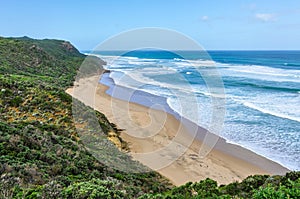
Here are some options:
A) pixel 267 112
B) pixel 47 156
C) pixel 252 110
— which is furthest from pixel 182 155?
pixel 252 110

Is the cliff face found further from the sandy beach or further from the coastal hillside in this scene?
the sandy beach

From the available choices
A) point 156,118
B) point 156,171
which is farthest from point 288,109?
point 156,171

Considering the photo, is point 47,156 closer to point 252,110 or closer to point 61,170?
point 61,170

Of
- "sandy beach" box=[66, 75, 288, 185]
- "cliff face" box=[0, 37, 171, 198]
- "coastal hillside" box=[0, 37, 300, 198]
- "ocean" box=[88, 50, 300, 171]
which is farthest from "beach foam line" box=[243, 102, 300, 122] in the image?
"cliff face" box=[0, 37, 171, 198]

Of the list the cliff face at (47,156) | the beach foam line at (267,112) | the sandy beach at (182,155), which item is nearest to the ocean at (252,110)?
the beach foam line at (267,112)

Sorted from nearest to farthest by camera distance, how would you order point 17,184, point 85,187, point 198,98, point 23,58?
point 85,187
point 17,184
point 198,98
point 23,58

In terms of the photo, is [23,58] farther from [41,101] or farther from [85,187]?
[85,187]

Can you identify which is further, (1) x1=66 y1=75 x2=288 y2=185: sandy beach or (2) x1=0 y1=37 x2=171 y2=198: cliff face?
(1) x1=66 y1=75 x2=288 y2=185: sandy beach

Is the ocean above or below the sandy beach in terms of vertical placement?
above
